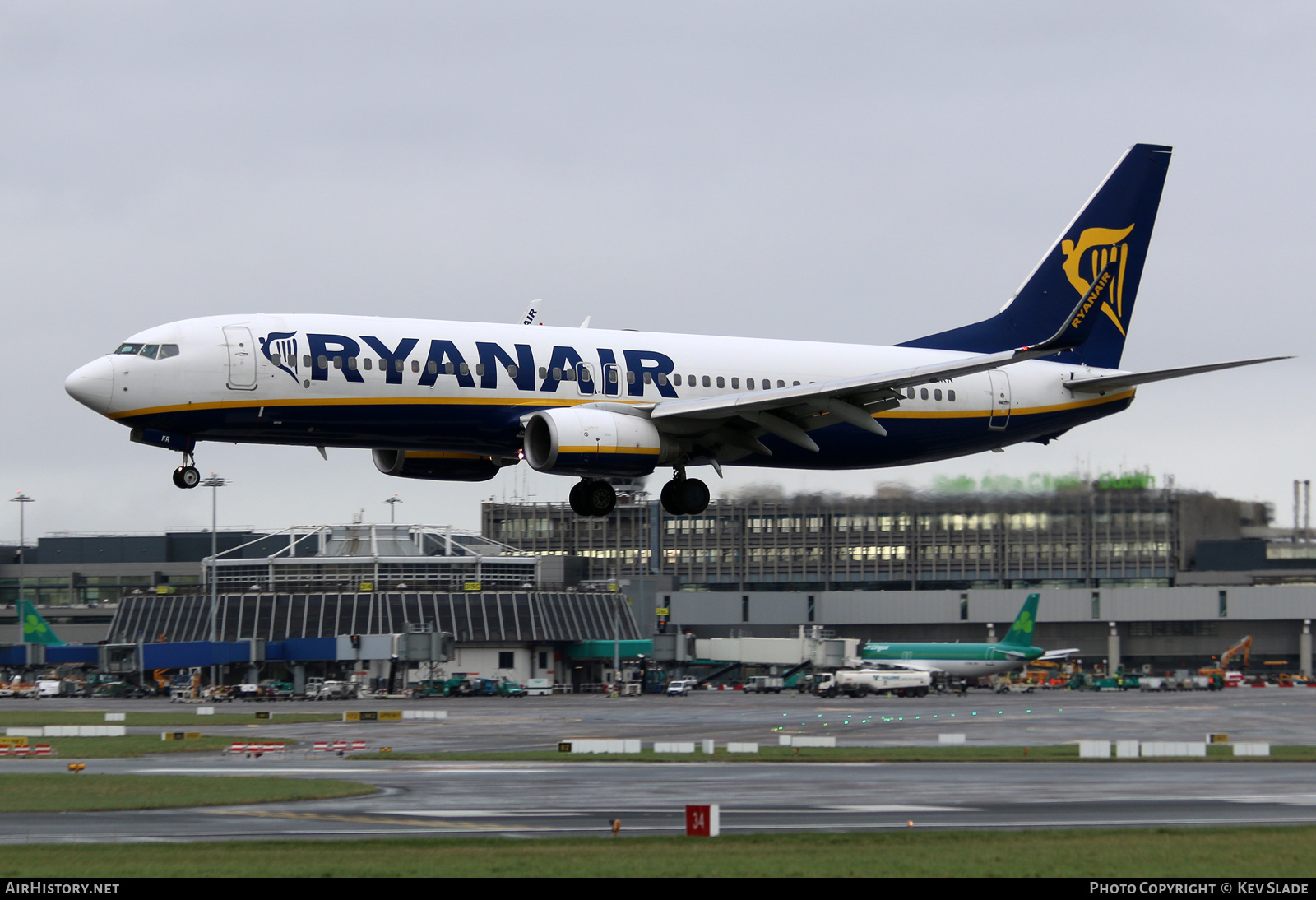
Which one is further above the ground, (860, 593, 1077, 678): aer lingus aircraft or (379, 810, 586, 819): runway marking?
(379, 810, 586, 819): runway marking

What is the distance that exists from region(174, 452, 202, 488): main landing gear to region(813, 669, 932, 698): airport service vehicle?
83619mm

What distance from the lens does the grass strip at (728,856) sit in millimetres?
27703

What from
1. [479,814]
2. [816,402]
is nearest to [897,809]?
[479,814]

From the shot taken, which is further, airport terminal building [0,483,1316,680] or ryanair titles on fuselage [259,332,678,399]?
airport terminal building [0,483,1316,680]

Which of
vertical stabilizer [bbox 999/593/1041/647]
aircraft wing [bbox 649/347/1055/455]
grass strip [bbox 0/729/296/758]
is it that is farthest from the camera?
vertical stabilizer [bbox 999/593/1041/647]

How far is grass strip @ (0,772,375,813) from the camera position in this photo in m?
41.8

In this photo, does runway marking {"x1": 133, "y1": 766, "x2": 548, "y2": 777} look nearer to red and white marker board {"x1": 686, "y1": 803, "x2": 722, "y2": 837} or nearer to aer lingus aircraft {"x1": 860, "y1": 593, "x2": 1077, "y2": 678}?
red and white marker board {"x1": 686, "y1": 803, "x2": 722, "y2": 837}

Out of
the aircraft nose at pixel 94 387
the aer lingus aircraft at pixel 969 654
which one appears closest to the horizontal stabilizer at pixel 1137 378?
the aircraft nose at pixel 94 387

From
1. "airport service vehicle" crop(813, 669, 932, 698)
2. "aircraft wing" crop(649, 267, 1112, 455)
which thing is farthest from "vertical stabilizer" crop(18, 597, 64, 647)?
"aircraft wing" crop(649, 267, 1112, 455)

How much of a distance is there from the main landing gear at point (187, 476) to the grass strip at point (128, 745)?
20.7m

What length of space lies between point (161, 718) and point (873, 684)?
5621cm

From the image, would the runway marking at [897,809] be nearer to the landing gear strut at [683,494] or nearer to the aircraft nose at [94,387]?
the landing gear strut at [683,494]

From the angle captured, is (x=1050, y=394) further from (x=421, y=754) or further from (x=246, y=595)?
(x=246, y=595)
